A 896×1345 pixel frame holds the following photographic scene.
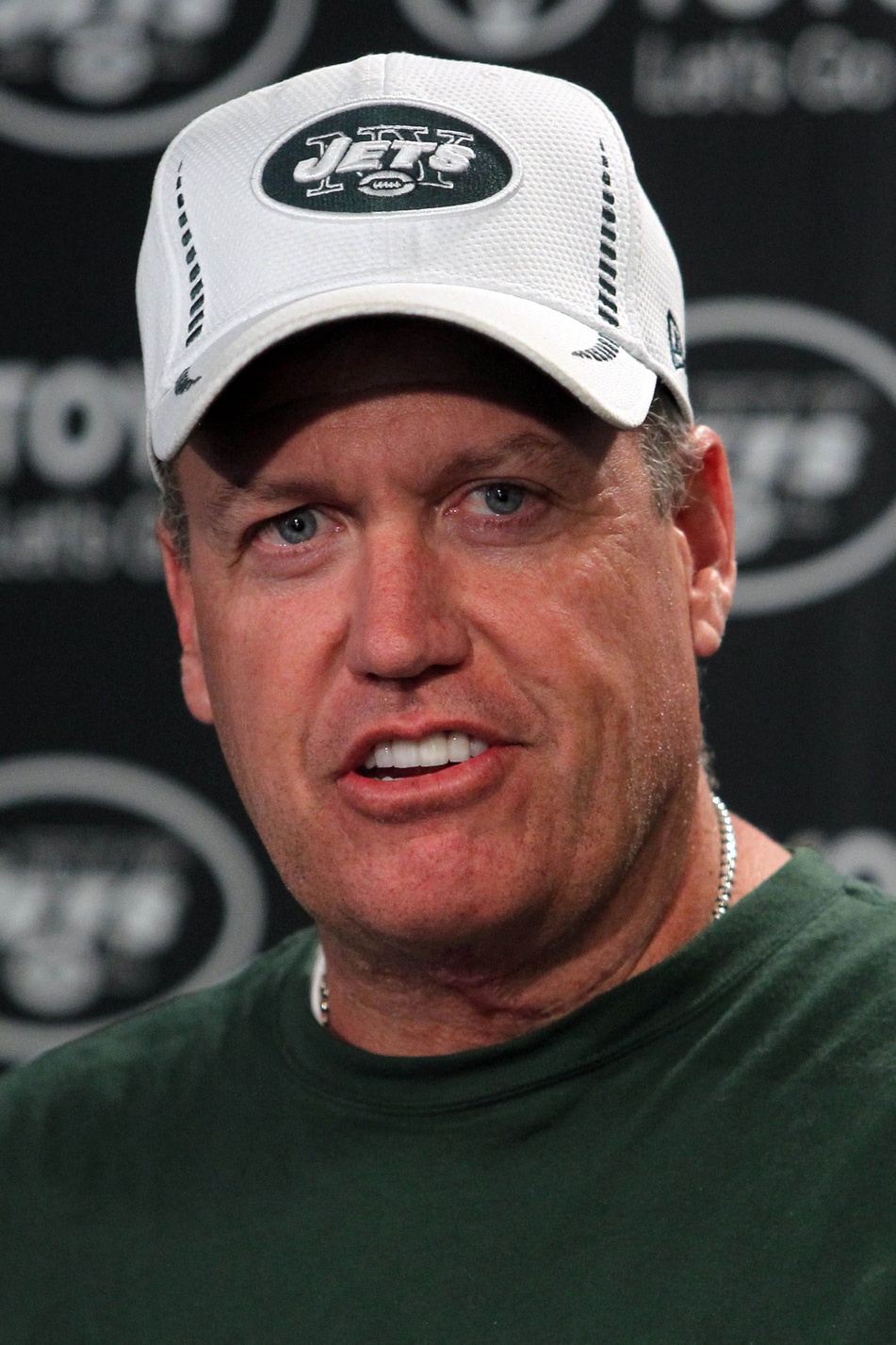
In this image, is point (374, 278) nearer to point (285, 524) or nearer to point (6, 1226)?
point (285, 524)

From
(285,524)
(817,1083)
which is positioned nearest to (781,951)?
(817,1083)

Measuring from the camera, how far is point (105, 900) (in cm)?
218

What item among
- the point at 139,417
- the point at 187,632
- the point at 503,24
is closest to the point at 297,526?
the point at 187,632

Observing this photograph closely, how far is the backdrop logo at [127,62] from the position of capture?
205 centimetres

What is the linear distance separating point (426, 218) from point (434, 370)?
0.34ft

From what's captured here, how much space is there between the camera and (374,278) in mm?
1080

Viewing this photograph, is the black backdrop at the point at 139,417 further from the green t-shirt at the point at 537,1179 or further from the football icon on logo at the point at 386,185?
the football icon on logo at the point at 386,185

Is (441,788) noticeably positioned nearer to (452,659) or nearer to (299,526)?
(452,659)

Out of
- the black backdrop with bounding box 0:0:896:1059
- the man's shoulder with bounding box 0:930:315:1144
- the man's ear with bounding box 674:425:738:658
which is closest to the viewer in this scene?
the man's ear with bounding box 674:425:738:658

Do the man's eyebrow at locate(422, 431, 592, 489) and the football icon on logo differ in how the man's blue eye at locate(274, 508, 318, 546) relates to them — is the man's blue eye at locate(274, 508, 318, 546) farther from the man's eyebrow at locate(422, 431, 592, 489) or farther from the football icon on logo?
the football icon on logo

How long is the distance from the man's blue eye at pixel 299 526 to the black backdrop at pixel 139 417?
3.23 ft

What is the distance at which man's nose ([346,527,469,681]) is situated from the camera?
104cm

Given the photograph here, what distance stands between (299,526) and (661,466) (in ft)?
0.89

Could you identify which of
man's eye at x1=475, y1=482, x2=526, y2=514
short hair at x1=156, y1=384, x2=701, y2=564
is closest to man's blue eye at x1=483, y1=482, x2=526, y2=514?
man's eye at x1=475, y1=482, x2=526, y2=514
